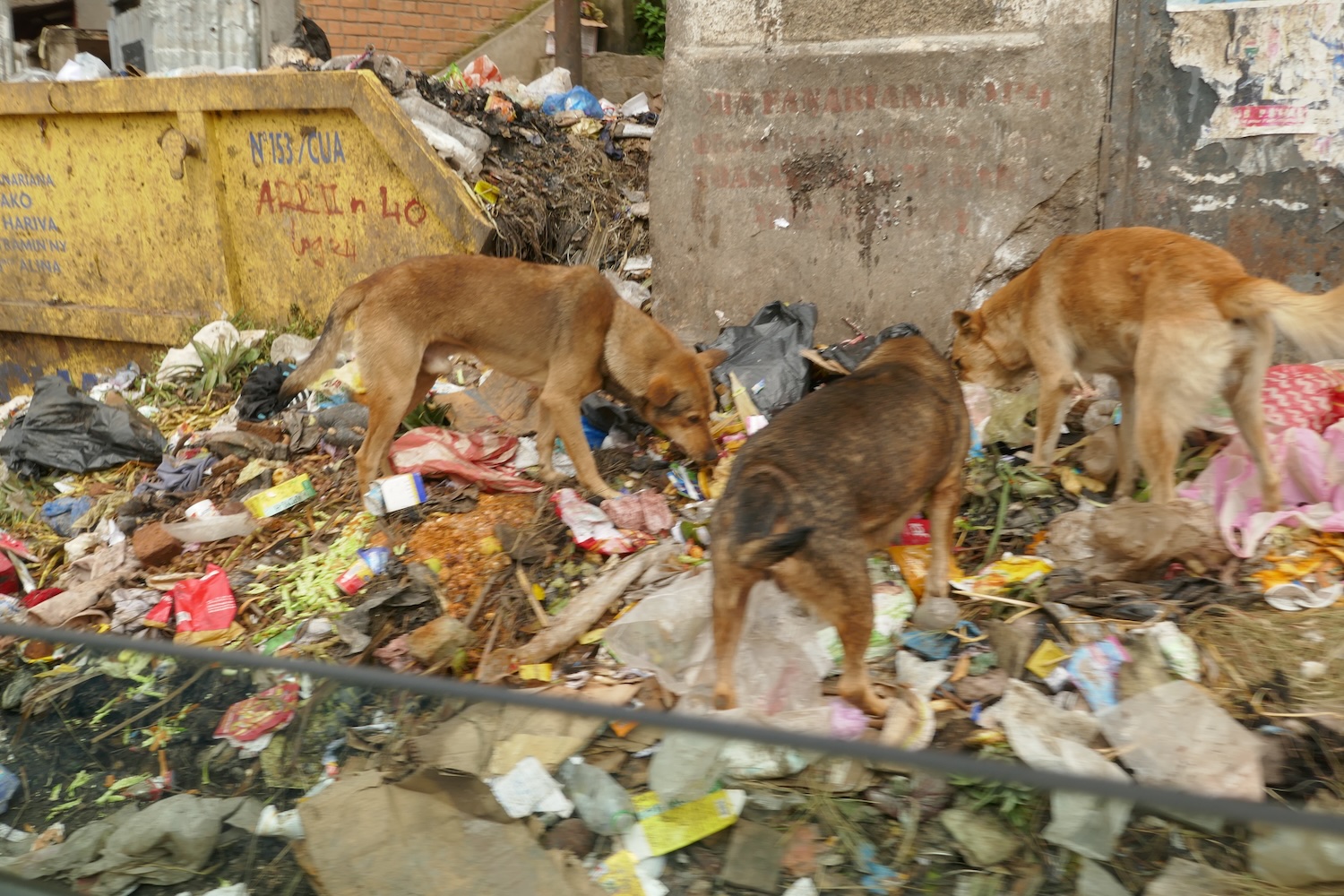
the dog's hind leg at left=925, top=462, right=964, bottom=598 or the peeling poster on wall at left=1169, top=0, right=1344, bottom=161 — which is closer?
the dog's hind leg at left=925, top=462, right=964, bottom=598

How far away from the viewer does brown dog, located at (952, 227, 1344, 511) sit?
12.9 feet

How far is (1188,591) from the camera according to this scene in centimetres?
388

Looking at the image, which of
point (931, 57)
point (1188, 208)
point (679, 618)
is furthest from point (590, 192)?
point (679, 618)

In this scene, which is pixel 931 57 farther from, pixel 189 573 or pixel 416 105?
pixel 189 573

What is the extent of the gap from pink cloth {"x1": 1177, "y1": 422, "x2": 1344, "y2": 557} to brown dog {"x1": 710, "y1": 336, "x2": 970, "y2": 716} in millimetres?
1246

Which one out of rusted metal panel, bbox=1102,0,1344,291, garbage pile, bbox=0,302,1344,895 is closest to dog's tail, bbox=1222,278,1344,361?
garbage pile, bbox=0,302,1344,895

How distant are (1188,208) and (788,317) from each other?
7.29ft

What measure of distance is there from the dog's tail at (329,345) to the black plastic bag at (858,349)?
8.64ft

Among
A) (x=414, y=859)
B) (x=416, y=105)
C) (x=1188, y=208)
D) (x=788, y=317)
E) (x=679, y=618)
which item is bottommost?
(x=679, y=618)

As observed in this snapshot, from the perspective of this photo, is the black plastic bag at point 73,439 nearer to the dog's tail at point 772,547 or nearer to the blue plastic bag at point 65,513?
the blue plastic bag at point 65,513

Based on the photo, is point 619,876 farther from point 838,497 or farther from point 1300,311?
point 1300,311

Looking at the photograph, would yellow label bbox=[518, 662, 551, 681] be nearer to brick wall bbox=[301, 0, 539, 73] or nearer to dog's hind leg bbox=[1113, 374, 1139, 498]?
dog's hind leg bbox=[1113, 374, 1139, 498]

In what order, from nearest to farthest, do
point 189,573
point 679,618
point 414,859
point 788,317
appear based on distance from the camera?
point 414,859 → point 679,618 → point 189,573 → point 788,317

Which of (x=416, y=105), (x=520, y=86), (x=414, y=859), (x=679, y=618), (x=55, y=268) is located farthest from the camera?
(x=520, y=86)
